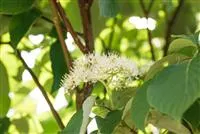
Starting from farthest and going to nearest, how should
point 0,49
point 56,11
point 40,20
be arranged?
point 0,49 → point 40,20 → point 56,11

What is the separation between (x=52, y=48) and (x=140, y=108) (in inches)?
19.7

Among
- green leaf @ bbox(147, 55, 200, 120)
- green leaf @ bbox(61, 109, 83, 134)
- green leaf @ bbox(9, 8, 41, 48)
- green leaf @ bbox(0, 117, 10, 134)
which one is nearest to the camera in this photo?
green leaf @ bbox(147, 55, 200, 120)

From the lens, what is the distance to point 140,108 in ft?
2.01

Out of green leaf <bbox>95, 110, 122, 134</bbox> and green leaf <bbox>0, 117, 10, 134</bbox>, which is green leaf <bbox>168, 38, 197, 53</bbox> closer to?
green leaf <bbox>95, 110, 122, 134</bbox>

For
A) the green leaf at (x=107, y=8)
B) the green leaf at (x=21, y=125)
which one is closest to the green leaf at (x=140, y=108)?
the green leaf at (x=107, y=8)

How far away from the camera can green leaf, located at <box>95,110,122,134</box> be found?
2.23 feet

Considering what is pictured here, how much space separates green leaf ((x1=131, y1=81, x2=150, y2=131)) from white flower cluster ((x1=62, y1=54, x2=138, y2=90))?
0.32ft

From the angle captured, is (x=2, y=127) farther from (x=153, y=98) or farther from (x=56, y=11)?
(x=153, y=98)

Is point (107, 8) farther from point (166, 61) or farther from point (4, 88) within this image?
point (4, 88)

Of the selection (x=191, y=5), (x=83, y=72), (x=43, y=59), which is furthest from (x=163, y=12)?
(x=83, y=72)

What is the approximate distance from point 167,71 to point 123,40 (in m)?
0.85

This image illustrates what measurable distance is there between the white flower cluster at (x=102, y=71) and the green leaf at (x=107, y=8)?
0.38ft

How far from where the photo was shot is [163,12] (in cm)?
147

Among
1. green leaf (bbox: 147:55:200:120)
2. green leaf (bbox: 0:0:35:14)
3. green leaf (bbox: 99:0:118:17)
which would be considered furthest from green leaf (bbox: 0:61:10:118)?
green leaf (bbox: 147:55:200:120)
